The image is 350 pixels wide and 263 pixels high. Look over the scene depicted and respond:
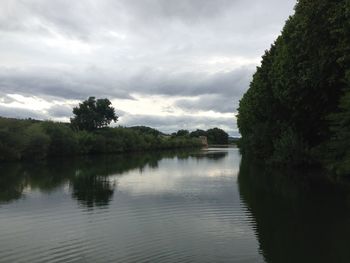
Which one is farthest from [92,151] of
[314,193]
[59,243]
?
[59,243]

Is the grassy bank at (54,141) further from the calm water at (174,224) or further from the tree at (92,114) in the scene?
the calm water at (174,224)

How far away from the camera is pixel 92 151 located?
10169 centimetres

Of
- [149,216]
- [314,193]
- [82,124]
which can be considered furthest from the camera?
[82,124]

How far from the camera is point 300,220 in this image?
20547 millimetres

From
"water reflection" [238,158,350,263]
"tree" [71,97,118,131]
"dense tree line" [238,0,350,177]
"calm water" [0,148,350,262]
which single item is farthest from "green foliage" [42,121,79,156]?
"water reflection" [238,158,350,263]

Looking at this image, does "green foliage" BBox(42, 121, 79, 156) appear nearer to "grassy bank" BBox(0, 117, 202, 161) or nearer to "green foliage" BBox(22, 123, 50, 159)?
"grassy bank" BBox(0, 117, 202, 161)

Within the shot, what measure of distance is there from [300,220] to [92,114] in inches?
3824

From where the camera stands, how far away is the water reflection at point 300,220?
49.8ft

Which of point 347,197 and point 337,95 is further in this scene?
point 337,95

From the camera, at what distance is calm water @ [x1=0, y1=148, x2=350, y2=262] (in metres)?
15.0

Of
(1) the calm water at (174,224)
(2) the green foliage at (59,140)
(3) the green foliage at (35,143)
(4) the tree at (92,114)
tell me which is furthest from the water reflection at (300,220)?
(4) the tree at (92,114)

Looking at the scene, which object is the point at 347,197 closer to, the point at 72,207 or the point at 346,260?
the point at 346,260

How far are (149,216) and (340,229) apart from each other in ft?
27.4

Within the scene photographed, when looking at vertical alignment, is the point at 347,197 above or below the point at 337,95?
below
